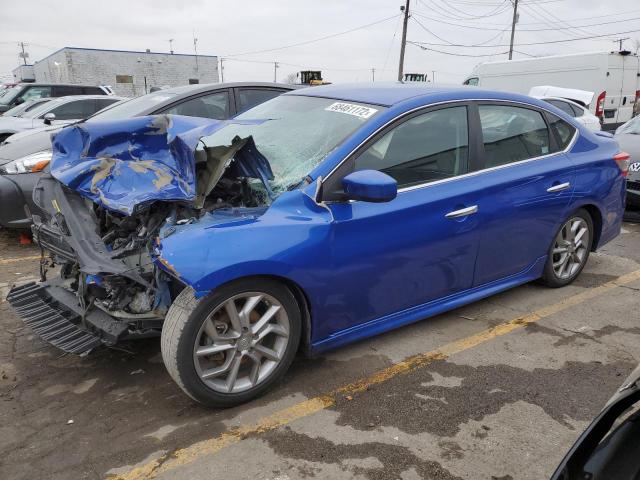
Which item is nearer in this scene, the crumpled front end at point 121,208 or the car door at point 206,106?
the crumpled front end at point 121,208

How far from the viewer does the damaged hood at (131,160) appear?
2826mm

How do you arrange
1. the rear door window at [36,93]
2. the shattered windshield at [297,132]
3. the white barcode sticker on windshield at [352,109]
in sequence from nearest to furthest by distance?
the shattered windshield at [297,132] → the white barcode sticker on windshield at [352,109] → the rear door window at [36,93]

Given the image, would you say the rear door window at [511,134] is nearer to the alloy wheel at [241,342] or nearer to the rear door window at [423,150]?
the rear door window at [423,150]

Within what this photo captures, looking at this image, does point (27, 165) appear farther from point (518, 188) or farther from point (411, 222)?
point (518, 188)

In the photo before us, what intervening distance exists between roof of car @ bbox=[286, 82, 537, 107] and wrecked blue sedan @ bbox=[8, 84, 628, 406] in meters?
0.02

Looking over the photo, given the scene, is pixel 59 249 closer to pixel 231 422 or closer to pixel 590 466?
pixel 231 422

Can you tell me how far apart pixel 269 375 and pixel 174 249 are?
0.88 metres

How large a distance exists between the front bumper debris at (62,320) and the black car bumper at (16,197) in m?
1.88

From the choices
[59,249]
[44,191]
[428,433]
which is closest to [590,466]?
[428,433]

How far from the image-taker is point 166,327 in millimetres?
2598

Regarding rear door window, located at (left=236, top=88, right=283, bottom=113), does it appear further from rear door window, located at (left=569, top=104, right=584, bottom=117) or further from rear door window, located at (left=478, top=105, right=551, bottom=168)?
rear door window, located at (left=569, top=104, right=584, bottom=117)

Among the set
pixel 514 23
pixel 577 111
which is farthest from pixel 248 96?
pixel 514 23

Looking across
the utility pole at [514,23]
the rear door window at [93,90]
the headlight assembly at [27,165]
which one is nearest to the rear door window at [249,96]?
the headlight assembly at [27,165]

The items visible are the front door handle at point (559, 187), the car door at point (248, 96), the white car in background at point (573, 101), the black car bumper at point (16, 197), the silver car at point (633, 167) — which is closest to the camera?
the front door handle at point (559, 187)
